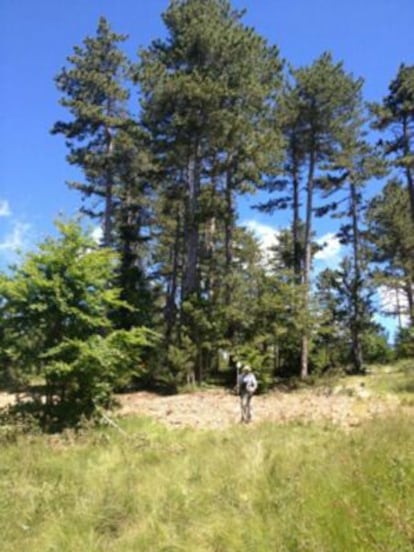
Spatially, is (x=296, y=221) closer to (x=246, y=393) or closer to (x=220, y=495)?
(x=246, y=393)

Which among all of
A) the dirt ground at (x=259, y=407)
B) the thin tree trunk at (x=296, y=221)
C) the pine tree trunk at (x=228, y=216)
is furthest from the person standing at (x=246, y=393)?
the thin tree trunk at (x=296, y=221)

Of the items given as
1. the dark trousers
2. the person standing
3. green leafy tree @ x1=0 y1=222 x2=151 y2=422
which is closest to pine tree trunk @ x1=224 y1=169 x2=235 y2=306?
the person standing

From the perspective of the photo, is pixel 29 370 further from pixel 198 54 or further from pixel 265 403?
pixel 198 54

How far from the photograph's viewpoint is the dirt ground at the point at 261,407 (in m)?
13.1

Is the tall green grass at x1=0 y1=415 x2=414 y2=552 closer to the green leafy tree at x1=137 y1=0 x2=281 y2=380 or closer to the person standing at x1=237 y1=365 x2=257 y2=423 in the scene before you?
the person standing at x1=237 y1=365 x2=257 y2=423

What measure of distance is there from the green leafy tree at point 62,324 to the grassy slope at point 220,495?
3.04m

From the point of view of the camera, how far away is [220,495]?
245 inches

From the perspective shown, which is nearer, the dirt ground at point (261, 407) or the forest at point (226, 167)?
the dirt ground at point (261, 407)

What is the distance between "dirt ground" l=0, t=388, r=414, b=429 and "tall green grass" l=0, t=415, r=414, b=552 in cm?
320

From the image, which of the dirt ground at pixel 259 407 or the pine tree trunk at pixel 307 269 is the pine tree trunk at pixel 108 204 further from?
the pine tree trunk at pixel 307 269

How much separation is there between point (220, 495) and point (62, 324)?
26.5ft

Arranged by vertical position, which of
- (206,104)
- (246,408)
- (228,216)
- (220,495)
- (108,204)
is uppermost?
(206,104)

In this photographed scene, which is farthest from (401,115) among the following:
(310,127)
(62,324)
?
(62,324)

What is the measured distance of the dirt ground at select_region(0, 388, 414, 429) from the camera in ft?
43.1
